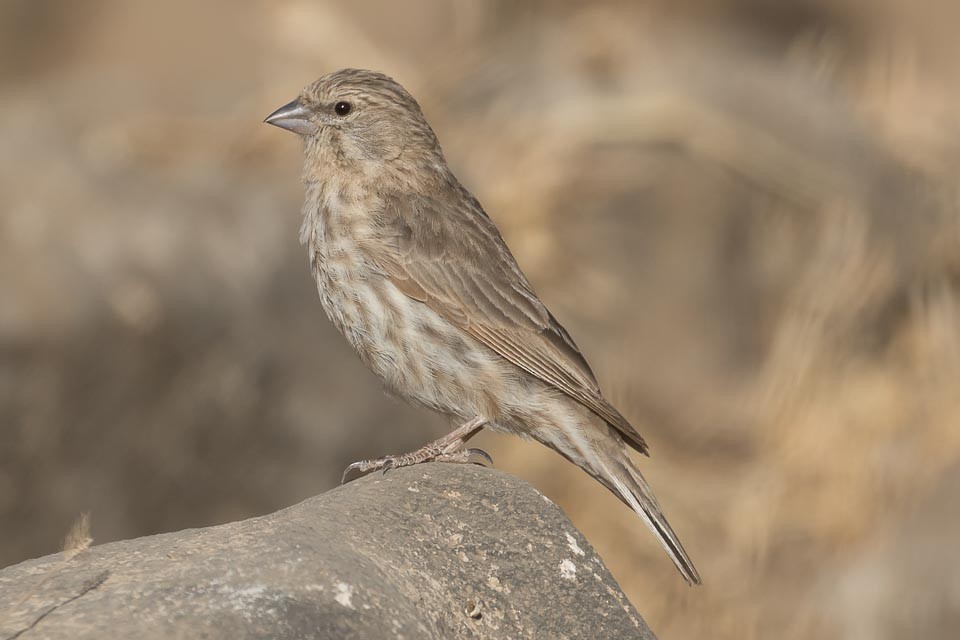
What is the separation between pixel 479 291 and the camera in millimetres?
5555

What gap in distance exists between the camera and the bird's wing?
541 cm

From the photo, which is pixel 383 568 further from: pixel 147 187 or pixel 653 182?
pixel 653 182

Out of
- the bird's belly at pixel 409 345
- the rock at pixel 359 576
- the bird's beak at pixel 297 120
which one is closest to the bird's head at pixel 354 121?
the bird's beak at pixel 297 120

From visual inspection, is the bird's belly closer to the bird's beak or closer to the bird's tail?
the bird's tail

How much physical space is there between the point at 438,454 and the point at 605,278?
14.4 feet

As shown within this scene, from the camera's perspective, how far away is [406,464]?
16.5 feet

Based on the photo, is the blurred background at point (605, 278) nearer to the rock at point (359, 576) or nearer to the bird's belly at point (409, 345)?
the bird's belly at point (409, 345)

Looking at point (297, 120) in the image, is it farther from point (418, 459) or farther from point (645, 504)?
point (645, 504)

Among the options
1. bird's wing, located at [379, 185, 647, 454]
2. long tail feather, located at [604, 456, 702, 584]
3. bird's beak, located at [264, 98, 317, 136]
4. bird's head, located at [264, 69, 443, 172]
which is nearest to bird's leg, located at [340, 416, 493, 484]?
bird's wing, located at [379, 185, 647, 454]

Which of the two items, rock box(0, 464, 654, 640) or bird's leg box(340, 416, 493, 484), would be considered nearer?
rock box(0, 464, 654, 640)

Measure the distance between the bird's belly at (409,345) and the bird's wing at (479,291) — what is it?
0.18 feet

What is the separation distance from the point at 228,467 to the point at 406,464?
305 centimetres

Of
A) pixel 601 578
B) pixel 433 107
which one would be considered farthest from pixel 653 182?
pixel 601 578

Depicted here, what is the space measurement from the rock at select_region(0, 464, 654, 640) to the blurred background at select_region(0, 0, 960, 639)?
3466 millimetres
